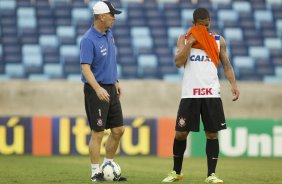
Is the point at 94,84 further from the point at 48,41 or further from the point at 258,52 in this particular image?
the point at 258,52

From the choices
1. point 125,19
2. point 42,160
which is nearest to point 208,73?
point 42,160

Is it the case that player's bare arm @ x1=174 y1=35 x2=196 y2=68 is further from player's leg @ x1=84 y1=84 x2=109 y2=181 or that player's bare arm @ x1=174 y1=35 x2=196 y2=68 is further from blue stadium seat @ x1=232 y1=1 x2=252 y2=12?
blue stadium seat @ x1=232 y1=1 x2=252 y2=12

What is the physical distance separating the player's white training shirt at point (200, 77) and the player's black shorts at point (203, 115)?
67 millimetres

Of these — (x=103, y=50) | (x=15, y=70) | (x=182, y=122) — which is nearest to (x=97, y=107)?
(x=103, y=50)

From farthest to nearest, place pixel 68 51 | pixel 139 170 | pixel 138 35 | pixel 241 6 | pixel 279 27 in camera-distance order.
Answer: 1. pixel 241 6
2. pixel 279 27
3. pixel 138 35
4. pixel 68 51
5. pixel 139 170

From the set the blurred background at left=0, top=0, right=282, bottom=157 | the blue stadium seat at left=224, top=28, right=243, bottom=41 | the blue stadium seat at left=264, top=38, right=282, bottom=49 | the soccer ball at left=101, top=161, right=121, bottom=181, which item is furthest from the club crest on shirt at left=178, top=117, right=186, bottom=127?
the blue stadium seat at left=264, top=38, right=282, bottom=49

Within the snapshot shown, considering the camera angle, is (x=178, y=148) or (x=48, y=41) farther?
(x=48, y=41)

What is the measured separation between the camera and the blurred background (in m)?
15.7

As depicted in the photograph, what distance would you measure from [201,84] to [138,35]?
33.4 ft

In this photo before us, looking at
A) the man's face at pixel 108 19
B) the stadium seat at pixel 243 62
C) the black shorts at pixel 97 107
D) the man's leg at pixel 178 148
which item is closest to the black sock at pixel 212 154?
the man's leg at pixel 178 148

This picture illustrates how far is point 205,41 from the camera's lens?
8.48 meters

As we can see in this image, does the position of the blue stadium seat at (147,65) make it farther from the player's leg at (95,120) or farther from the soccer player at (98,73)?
the player's leg at (95,120)

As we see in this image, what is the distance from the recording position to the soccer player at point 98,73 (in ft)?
28.3

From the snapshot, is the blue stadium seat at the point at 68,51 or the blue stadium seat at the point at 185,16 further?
the blue stadium seat at the point at 185,16
